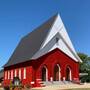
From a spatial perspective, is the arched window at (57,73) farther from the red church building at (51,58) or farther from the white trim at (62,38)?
the white trim at (62,38)

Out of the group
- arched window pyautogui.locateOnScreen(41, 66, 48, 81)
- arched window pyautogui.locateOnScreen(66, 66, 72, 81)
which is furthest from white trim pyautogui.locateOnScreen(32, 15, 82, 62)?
arched window pyautogui.locateOnScreen(41, 66, 48, 81)

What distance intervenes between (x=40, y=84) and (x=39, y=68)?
307cm

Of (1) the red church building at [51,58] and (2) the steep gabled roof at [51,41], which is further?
(1) the red church building at [51,58]

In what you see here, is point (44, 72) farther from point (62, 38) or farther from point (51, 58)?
point (62, 38)

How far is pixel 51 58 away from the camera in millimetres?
57562

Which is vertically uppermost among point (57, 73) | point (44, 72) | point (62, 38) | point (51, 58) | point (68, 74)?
point (62, 38)

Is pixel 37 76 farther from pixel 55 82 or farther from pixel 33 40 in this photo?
pixel 33 40

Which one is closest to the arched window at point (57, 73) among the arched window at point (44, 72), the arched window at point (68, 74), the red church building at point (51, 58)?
the red church building at point (51, 58)

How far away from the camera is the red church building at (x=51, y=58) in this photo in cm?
5609

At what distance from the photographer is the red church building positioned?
56094 millimetres

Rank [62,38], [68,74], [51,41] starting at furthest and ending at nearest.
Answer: [68,74], [62,38], [51,41]

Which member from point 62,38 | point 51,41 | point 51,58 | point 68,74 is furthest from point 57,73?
point 62,38

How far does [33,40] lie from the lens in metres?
64.0

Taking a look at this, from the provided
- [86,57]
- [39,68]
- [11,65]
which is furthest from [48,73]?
[86,57]
